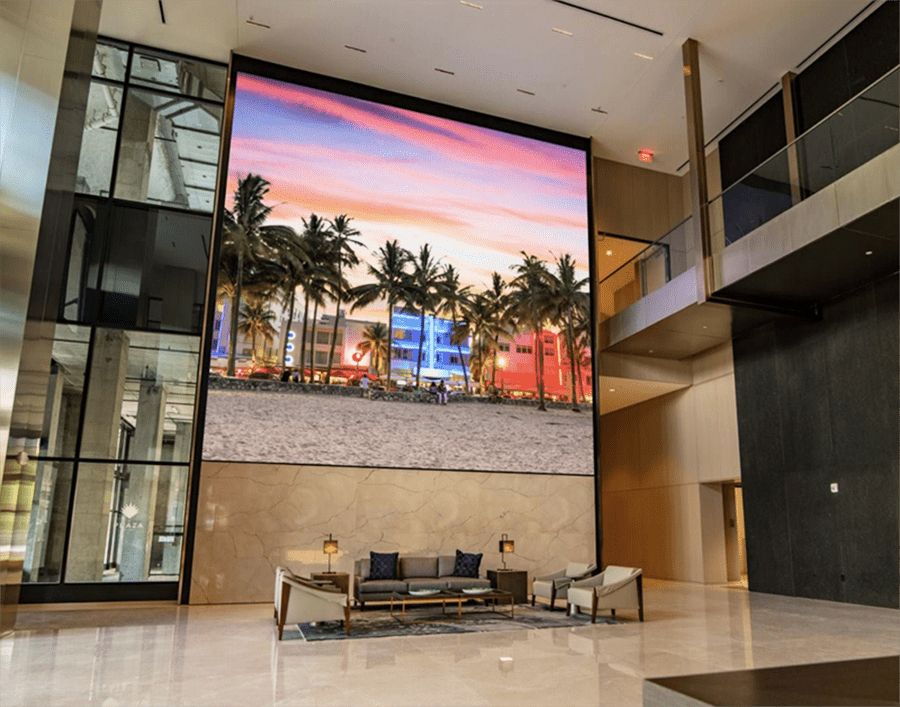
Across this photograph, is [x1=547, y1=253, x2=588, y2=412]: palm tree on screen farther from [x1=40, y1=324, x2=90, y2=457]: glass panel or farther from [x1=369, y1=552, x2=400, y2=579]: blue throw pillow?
[x1=40, y1=324, x2=90, y2=457]: glass panel

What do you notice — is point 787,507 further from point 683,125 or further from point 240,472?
point 240,472

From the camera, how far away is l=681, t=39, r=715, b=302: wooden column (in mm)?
10828

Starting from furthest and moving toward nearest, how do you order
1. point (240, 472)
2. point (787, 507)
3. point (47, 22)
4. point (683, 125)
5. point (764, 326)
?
point (683, 125)
point (764, 326)
point (787, 507)
point (240, 472)
point (47, 22)

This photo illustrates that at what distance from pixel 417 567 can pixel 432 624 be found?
2309 mm

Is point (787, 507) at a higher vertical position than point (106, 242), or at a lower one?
lower

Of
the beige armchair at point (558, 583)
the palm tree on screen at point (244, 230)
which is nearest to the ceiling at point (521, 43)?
the palm tree on screen at point (244, 230)

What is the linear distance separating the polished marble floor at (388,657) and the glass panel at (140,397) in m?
2.51

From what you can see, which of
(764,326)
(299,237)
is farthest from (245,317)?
(764,326)

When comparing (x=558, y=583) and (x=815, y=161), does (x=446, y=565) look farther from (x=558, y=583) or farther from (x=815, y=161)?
(x=815, y=161)

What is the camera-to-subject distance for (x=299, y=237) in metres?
11.8

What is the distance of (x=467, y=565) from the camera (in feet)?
35.6

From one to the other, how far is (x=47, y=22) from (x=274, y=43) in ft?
26.4

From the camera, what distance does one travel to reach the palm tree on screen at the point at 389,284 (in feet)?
39.3

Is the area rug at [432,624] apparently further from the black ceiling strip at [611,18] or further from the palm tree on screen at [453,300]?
the black ceiling strip at [611,18]
